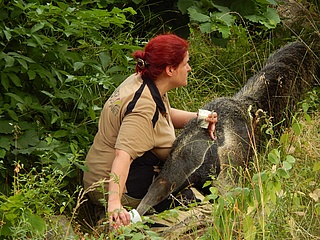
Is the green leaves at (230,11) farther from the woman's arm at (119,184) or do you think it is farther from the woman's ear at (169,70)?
the woman's arm at (119,184)

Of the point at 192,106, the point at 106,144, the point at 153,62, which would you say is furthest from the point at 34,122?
the point at 192,106

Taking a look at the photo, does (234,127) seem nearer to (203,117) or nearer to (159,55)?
(203,117)

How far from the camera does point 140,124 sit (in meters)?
5.34

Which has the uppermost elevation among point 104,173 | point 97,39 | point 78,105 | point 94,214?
point 97,39

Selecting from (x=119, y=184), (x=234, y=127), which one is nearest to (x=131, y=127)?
(x=119, y=184)

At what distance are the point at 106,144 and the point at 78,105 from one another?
0.50 meters

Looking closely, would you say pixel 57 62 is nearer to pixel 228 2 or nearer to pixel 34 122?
pixel 34 122

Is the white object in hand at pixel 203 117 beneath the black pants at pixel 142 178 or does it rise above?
above

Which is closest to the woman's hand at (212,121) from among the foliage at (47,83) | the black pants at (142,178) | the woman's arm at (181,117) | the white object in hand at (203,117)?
the white object in hand at (203,117)

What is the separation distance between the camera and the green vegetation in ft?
14.2

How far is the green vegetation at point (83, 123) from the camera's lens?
14.2 ft

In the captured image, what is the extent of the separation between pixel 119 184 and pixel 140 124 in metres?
0.56

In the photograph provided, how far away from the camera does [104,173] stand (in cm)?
555

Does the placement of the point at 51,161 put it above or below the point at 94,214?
above
